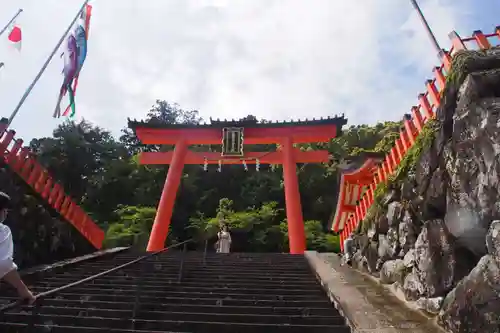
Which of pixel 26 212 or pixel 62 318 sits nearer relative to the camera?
pixel 62 318

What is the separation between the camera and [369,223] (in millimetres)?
7039

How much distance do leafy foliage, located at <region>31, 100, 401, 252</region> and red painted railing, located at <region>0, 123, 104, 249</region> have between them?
1027 centimetres

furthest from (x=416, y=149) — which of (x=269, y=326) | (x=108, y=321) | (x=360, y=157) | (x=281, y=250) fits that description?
(x=281, y=250)

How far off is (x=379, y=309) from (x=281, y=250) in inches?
647

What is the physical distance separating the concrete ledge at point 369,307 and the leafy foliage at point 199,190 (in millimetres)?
14160

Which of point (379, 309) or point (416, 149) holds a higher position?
point (416, 149)

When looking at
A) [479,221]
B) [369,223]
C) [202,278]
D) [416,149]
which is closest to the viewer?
[479,221]

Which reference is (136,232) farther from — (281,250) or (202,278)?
(202,278)

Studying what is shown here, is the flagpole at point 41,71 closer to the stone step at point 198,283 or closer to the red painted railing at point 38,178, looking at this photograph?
the red painted railing at point 38,178

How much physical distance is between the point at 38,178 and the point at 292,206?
796 centimetres

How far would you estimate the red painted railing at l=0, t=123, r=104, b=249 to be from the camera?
7.70 metres

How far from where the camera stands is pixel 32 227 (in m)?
7.51

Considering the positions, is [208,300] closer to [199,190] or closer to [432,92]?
[432,92]

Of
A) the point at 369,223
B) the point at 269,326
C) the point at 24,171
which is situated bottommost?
the point at 269,326
